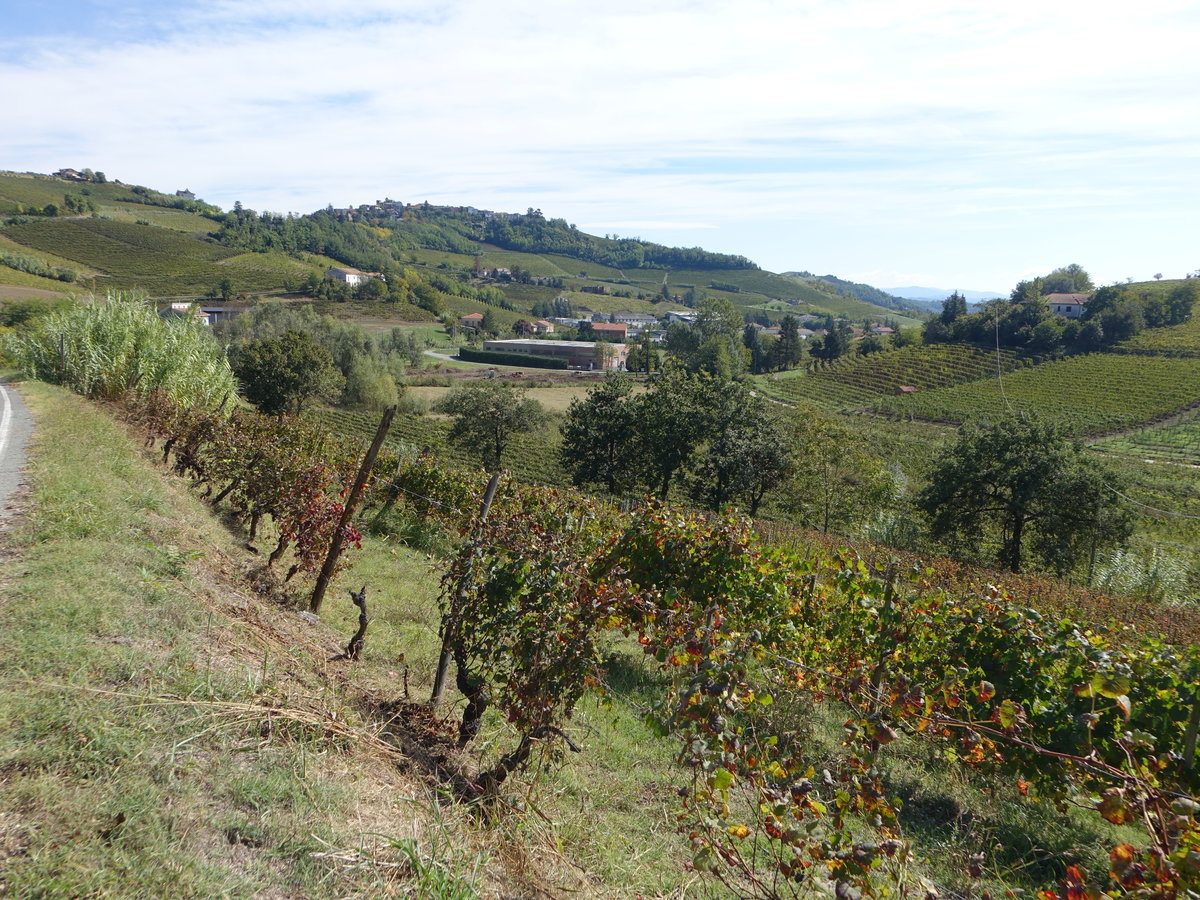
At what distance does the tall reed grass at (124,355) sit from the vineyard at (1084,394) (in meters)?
52.4

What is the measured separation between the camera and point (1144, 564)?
21.2 metres

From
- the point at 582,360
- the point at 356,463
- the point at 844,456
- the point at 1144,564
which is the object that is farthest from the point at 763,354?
the point at 356,463

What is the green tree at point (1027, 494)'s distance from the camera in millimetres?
21406

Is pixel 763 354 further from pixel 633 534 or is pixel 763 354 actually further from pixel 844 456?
pixel 633 534

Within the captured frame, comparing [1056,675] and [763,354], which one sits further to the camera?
[763,354]

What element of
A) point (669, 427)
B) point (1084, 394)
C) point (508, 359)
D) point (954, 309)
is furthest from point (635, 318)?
point (669, 427)

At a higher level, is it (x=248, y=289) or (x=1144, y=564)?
(x=248, y=289)

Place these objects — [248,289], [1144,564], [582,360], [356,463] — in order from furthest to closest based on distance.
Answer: [248,289] < [582,360] < [1144,564] < [356,463]

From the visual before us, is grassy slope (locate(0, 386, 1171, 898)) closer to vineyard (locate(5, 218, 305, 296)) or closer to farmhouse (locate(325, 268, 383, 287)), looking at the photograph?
vineyard (locate(5, 218, 305, 296))

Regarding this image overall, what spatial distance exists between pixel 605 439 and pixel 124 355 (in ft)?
59.6

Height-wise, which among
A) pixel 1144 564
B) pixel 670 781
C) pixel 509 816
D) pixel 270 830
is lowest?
pixel 1144 564

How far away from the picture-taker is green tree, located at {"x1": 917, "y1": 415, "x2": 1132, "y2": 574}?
2141 cm

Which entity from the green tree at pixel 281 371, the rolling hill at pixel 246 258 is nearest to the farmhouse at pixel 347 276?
the rolling hill at pixel 246 258

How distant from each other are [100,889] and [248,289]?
109503 mm
